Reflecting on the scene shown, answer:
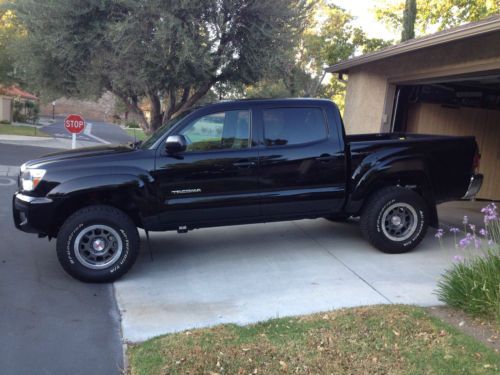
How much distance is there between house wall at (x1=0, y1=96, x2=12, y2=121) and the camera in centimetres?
3919

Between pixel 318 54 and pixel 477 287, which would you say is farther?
pixel 318 54

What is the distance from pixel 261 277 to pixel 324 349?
192 cm

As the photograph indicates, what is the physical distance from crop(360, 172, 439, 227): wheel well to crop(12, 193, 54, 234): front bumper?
3906 millimetres

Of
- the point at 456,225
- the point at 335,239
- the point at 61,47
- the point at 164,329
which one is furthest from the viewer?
the point at 61,47

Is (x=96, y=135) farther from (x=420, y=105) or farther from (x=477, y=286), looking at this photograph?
(x=477, y=286)

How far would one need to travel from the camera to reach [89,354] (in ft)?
12.5

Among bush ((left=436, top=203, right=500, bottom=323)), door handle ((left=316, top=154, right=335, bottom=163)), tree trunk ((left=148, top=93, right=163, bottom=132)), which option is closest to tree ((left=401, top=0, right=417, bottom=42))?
tree trunk ((left=148, top=93, right=163, bottom=132))

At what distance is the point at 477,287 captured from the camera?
4.23 metres

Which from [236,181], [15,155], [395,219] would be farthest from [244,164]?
[15,155]

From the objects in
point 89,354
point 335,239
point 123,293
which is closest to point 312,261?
point 335,239

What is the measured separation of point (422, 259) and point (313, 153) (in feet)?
6.68

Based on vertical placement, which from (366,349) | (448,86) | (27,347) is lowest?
(27,347)

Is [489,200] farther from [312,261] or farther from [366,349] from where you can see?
[366,349]

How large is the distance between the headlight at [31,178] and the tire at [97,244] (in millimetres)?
526
